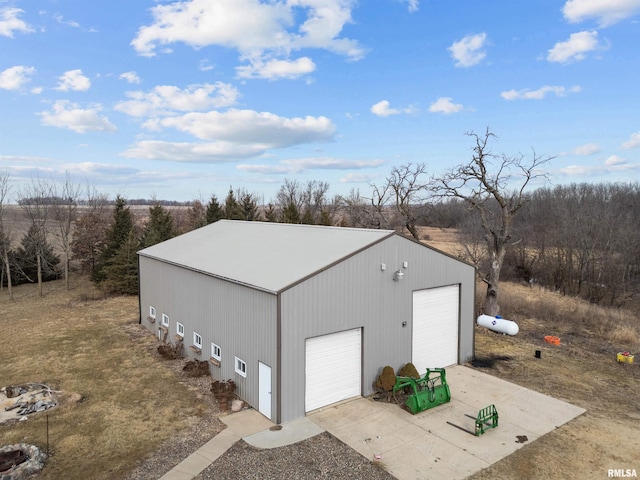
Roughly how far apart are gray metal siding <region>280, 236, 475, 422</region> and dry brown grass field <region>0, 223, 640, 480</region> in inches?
105

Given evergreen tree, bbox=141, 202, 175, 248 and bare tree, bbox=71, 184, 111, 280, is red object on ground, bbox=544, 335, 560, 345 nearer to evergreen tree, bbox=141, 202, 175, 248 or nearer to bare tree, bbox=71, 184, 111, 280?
evergreen tree, bbox=141, 202, 175, 248

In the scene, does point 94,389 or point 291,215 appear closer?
point 94,389

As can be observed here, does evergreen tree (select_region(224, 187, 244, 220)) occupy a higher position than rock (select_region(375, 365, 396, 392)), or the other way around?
evergreen tree (select_region(224, 187, 244, 220))

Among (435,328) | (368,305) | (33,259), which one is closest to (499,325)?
(435,328)

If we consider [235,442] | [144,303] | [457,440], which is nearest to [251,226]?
[144,303]

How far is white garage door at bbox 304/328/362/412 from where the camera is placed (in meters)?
10.2

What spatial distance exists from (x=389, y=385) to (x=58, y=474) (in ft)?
25.4

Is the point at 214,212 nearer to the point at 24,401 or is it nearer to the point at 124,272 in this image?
the point at 124,272

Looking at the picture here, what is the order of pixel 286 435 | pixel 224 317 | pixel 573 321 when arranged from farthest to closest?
pixel 573 321, pixel 224 317, pixel 286 435

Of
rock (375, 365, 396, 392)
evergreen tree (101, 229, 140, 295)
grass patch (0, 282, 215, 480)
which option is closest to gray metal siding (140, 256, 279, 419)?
grass patch (0, 282, 215, 480)

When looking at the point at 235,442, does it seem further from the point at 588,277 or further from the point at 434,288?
the point at 588,277

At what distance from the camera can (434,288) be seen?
42.8 ft

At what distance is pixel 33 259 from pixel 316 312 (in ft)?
98.9

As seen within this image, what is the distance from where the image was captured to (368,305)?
36.8ft
